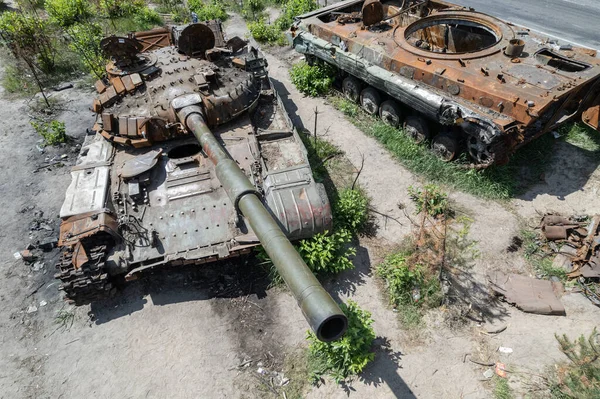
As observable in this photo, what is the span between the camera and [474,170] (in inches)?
388

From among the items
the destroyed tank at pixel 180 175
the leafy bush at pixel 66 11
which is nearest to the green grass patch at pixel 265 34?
the destroyed tank at pixel 180 175

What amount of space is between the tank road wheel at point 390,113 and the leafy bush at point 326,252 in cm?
469

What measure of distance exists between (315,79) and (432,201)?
6670 mm

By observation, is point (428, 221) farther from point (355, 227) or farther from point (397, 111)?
point (397, 111)

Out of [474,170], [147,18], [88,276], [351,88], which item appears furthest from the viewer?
[147,18]

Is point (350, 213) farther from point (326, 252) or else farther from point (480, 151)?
point (480, 151)

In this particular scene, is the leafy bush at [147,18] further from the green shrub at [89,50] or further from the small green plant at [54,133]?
the small green plant at [54,133]

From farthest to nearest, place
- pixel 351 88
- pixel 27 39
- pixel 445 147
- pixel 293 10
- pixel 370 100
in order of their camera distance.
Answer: pixel 293 10 < pixel 27 39 < pixel 351 88 < pixel 370 100 < pixel 445 147

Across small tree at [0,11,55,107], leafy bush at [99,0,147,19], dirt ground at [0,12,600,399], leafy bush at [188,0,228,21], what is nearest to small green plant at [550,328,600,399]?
dirt ground at [0,12,600,399]

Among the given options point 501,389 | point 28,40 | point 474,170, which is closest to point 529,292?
point 501,389

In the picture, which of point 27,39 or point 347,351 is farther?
point 27,39

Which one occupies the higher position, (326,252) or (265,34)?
(265,34)

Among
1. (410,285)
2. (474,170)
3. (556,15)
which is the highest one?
(556,15)

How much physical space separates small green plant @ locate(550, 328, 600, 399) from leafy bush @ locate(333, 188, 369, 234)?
416cm
